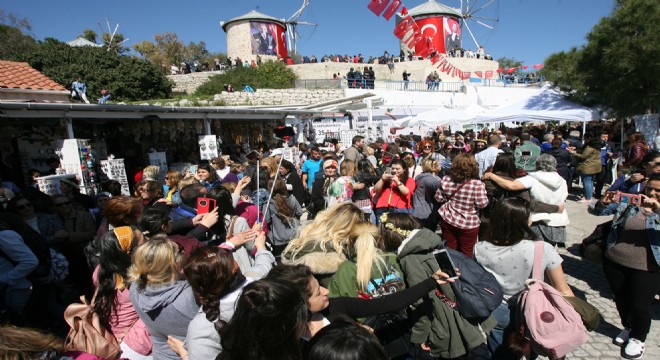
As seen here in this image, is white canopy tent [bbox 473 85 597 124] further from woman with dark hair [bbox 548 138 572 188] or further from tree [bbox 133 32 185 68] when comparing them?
tree [bbox 133 32 185 68]

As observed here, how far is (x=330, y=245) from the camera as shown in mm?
2371

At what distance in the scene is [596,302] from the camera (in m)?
3.98

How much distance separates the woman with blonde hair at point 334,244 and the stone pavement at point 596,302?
229cm

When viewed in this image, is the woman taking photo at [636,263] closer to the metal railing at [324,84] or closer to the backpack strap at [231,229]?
the backpack strap at [231,229]

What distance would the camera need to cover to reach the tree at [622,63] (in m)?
10.5

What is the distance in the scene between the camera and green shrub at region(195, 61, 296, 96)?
27.2 metres

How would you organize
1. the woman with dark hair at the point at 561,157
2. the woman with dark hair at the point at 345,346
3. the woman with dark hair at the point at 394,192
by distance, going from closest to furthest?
1. the woman with dark hair at the point at 345,346
2. the woman with dark hair at the point at 394,192
3. the woman with dark hair at the point at 561,157

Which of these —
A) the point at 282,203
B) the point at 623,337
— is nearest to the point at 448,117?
the point at 282,203

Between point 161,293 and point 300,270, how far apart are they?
0.92m

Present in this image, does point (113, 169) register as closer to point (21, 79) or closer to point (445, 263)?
point (21, 79)

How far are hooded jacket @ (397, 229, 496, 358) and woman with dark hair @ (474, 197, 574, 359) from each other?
15.7 inches

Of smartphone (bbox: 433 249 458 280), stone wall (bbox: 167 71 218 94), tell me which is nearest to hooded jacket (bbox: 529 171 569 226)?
smartphone (bbox: 433 249 458 280)

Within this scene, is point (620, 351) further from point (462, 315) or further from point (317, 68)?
point (317, 68)

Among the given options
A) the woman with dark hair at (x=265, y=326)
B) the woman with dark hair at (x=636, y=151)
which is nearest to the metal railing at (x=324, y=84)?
the woman with dark hair at (x=636, y=151)
